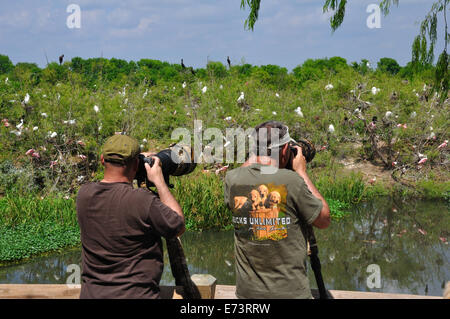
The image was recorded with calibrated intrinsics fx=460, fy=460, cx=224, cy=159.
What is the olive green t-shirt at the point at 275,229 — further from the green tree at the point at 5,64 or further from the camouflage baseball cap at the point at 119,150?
the green tree at the point at 5,64

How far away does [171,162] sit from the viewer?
2.36m

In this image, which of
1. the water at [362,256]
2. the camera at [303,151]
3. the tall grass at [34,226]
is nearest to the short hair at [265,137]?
the camera at [303,151]

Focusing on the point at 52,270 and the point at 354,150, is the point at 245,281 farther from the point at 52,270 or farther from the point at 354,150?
the point at 354,150

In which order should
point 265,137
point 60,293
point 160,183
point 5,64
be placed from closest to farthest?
point 160,183 < point 265,137 < point 60,293 < point 5,64

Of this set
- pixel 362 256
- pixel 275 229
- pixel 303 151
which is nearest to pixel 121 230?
pixel 275 229

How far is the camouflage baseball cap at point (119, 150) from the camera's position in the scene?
81.0 inches

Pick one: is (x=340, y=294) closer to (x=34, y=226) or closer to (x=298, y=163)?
(x=298, y=163)

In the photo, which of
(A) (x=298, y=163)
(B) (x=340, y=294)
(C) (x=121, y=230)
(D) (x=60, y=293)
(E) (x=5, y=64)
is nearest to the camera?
(C) (x=121, y=230)

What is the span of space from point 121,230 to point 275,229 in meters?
0.72

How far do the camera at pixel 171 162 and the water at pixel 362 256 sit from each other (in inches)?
119

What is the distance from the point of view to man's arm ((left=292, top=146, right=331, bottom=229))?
220 cm

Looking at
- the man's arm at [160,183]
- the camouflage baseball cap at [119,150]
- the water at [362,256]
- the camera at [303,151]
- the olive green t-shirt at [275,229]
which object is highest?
the camouflage baseball cap at [119,150]
